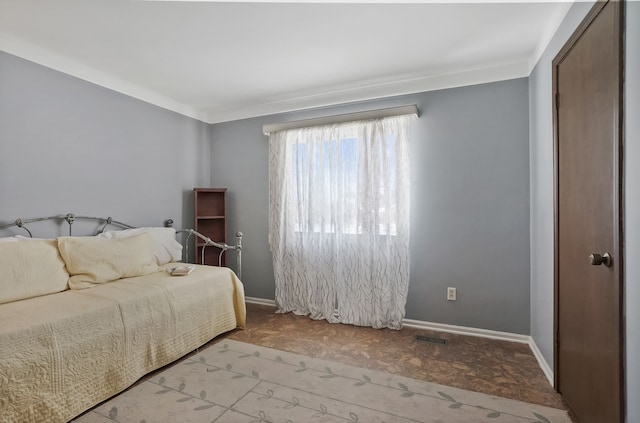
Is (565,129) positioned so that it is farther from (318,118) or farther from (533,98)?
(318,118)

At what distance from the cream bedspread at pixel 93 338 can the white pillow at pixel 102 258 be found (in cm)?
10

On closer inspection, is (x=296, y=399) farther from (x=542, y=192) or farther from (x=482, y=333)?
(x=542, y=192)

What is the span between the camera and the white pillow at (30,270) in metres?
1.87

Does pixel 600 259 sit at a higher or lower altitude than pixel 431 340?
higher

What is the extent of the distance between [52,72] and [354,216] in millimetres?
2868

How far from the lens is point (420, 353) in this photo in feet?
8.09

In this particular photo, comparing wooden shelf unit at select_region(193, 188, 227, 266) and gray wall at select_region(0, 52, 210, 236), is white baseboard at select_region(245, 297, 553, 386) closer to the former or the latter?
wooden shelf unit at select_region(193, 188, 227, 266)

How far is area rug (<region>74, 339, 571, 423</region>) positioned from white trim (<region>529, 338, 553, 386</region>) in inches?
15.0

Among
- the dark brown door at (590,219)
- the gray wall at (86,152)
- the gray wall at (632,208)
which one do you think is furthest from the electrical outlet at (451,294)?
the gray wall at (86,152)

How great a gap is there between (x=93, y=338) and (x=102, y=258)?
2.59 ft

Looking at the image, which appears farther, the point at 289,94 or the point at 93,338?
the point at 289,94

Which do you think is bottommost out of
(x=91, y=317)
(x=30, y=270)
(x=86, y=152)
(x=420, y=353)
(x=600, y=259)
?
(x=420, y=353)

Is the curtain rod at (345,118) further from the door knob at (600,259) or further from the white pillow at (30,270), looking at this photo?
the white pillow at (30,270)

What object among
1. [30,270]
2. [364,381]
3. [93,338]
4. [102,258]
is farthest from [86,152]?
[364,381]
